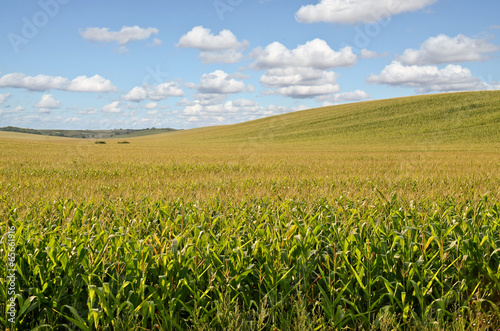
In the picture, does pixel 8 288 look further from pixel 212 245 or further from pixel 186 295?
pixel 212 245

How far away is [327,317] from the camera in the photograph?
3178mm

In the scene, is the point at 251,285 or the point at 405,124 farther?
the point at 405,124

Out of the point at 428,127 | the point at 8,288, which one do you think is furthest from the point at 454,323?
the point at 428,127

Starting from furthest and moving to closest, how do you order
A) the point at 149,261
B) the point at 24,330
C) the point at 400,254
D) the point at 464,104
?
the point at 464,104 → the point at 400,254 → the point at 149,261 → the point at 24,330

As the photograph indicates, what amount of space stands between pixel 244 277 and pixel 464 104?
246 ft

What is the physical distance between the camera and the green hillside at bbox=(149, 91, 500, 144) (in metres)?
50.3

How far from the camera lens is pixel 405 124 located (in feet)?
195

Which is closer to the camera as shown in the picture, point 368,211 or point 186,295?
point 186,295

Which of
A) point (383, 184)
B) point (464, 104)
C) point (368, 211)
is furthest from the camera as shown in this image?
point (464, 104)

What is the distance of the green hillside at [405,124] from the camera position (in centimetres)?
5031

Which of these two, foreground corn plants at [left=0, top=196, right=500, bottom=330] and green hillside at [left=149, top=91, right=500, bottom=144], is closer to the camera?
foreground corn plants at [left=0, top=196, right=500, bottom=330]

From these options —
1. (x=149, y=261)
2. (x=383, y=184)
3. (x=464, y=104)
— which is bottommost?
(x=383, y=184)

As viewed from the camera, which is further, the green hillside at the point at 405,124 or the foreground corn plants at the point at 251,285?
the green hillside at the point at 405,124

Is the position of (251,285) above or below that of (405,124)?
below
